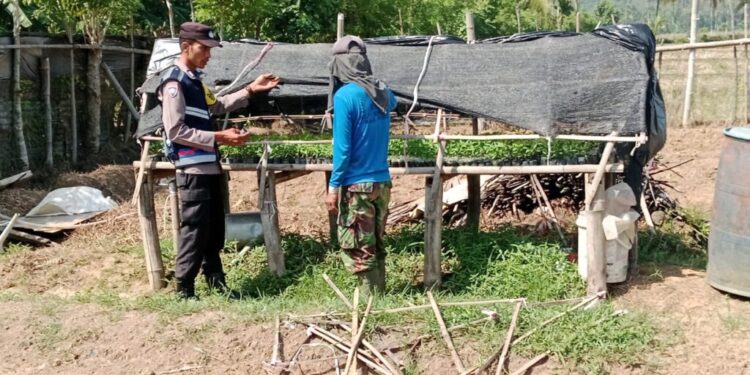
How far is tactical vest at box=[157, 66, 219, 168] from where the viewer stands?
5762 mm

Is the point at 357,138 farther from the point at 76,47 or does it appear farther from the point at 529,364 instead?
the point at 76,47

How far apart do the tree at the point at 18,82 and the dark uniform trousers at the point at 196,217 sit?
224 inches

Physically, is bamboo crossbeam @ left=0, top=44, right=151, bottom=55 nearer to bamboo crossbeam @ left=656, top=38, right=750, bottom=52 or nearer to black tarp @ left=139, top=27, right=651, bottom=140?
black tarp @ left=139, top=27, right=651, bottom=140

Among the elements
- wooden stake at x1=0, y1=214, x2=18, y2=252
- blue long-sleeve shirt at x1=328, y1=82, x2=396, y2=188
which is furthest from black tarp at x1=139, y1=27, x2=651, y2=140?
wooden stake at x1=0, y1=214, x2=18, y2=252

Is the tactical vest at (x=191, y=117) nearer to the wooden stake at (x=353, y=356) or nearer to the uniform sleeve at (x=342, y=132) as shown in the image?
the uniform sleeve at (x=342, y=132)

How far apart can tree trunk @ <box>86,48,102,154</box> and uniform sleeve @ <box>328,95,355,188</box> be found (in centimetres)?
750

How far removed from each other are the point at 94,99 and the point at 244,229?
593cm

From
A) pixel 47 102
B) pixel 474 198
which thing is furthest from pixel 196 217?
pixel 47 102

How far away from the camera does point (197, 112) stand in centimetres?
587

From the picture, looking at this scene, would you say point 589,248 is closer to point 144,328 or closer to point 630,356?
point 630,356

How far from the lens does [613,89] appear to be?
571 cm

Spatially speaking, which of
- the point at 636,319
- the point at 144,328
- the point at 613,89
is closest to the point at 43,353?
the point at 144,328

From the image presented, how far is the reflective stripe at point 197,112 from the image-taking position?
5816 millimetres

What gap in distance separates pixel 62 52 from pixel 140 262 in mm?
5434
